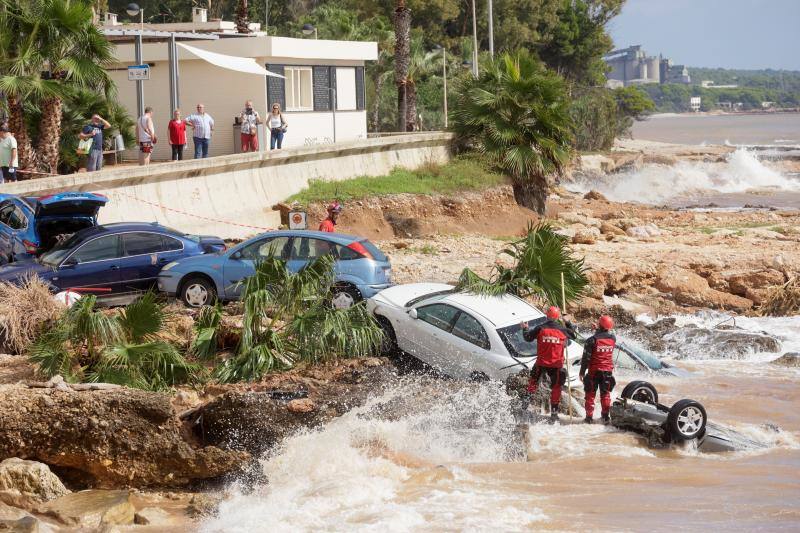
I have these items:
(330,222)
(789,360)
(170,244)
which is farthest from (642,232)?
(170,244)

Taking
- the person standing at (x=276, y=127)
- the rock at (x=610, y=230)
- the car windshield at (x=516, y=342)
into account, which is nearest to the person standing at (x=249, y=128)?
the person standing at (x=276, y=127)

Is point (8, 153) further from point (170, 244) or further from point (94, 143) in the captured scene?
point (170, 244)

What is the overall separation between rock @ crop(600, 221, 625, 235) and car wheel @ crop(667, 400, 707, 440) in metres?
17.5

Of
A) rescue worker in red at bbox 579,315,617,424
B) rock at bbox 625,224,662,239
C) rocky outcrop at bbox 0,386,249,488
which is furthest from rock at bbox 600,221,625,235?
rocky outcrop at bbox 0,386,249,488

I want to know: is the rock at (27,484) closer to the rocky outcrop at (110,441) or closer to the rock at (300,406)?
the rocky outcrop at (110,441)

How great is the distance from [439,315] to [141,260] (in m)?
5.71

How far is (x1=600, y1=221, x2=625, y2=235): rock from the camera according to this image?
31.4 meters

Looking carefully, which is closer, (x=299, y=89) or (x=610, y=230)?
(x=610, y=230)

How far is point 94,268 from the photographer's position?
59.4 feet

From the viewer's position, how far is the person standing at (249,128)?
29.1 m

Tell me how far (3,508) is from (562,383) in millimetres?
6803

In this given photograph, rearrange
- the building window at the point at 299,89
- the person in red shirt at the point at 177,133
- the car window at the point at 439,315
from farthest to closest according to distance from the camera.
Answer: the building window at the point at 299,89, the person in red shirt at the point at 177,133, the car window at the point at 439,315

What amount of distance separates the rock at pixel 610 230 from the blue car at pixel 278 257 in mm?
14405

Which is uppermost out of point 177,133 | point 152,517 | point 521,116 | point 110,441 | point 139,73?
point 139,73
